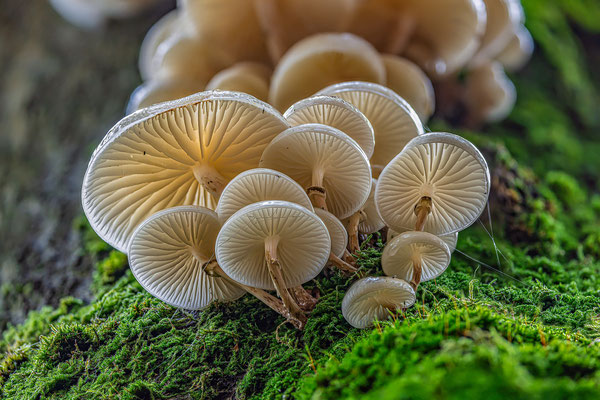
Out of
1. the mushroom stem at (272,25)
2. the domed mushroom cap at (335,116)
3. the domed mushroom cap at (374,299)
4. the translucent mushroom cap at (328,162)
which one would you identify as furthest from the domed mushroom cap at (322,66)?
the domed mushroom cap at (374,299)

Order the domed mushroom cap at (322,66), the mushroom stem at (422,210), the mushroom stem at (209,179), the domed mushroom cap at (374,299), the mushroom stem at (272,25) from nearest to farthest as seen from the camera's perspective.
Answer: the domed mushroom cap at (374,299) → the mushroom stem at (422,210) → the mushroom stem at (209,179) → the domed mushroom cap at (322,66) → the mushroom stem at (272,25)

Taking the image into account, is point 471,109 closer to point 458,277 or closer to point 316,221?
point 458,277

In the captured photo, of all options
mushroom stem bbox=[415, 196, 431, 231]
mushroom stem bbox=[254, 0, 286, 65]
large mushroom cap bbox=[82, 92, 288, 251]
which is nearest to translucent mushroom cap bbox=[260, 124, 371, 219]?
large mushroom cap bbox=[82, 92, 288, 251]

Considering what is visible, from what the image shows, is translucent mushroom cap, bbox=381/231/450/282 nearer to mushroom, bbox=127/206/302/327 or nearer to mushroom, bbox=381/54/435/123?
mushroom, bbox=127/206/302/327

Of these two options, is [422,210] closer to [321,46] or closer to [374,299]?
[374,299]

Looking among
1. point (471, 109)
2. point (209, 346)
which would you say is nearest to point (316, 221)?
point (209, 346)

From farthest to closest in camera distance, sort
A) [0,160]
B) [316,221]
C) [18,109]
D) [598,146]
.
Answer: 1. [18,109]
2. [0,160]
3. [598,146]
4. [316,221]

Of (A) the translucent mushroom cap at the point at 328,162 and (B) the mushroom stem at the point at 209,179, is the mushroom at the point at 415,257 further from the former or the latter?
(B) the mushroom stem at the point at 209,179
